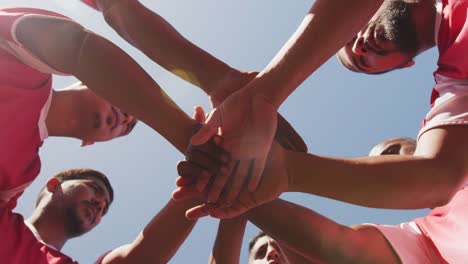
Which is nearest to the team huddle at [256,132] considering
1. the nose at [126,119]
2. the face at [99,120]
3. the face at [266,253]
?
the face at [99,120]

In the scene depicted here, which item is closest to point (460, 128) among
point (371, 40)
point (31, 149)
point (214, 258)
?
point (371, 40)

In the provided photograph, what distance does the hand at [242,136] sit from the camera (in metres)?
1.33

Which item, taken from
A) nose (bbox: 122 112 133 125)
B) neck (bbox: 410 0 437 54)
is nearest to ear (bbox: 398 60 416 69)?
neck (bbox: 410 0 437 54)

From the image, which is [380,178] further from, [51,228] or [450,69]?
[51,228]

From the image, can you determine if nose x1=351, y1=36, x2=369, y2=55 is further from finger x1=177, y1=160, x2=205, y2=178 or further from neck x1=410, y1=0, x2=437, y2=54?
finger x1=177, y1=160, x2=205, y2=178

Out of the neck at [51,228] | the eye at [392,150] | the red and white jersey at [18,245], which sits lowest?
the neck at [51,228]

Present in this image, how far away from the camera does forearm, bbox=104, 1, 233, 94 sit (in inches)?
71.0

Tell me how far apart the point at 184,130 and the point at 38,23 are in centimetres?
69

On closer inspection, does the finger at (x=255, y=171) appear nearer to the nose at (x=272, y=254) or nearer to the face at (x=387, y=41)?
the face at (x=387, y=41)

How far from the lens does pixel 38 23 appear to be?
1610mm

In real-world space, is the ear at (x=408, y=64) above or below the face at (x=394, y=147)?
above

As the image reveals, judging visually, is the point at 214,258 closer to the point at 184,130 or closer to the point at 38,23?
the point at 184,130

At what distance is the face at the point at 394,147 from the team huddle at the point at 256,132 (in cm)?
60

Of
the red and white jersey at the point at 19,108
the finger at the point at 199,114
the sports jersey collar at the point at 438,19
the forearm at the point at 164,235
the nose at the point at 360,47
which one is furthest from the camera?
the nose at the point at 360,47
